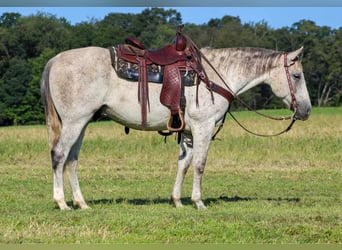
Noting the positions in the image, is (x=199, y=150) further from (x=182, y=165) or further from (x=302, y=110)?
(x=302, y=110)

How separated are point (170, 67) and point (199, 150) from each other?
1.34 m

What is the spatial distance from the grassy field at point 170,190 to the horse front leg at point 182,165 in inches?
10.2

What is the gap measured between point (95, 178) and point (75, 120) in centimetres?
588

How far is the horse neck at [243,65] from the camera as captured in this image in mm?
10688

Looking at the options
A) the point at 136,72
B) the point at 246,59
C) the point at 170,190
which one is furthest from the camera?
the point at 170,190

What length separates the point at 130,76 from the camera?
10055 mm

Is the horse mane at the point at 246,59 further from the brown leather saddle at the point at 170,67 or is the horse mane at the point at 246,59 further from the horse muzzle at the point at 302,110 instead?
the horse muzzle at the point at 302,110

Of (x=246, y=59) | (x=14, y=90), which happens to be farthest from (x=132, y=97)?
(x=14, y=90)

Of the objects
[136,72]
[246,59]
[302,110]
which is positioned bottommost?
[302,110]

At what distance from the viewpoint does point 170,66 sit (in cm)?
1016

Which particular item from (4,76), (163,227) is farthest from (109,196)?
(4,76)

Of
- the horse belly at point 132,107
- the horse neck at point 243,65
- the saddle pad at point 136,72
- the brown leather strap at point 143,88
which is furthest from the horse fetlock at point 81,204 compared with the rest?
the horse neck at point 243,65

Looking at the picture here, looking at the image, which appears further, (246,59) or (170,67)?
(246,59)

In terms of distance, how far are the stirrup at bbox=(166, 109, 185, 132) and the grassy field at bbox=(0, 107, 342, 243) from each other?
3.93ft
